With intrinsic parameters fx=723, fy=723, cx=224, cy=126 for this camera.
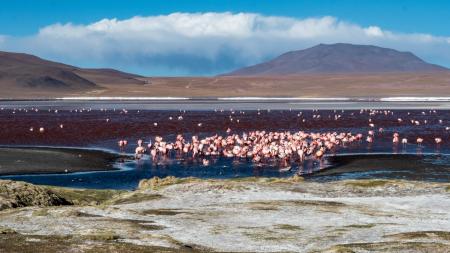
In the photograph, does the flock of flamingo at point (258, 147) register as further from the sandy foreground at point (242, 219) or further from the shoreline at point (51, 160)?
the sandy foreground at point (242, 219)

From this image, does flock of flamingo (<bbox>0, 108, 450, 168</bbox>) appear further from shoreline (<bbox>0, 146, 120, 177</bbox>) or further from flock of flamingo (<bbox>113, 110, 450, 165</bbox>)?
shoreline (<bbox>0, 146, 120, 177</bbox>)

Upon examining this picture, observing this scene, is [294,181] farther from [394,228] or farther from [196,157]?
[196,157]

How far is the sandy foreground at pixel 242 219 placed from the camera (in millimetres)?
20344

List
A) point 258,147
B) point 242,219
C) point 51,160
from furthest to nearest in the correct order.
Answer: point 51,160, point 258,147, point 242,219

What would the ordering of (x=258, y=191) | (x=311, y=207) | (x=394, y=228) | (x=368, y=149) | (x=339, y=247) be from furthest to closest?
(x=368, y=149), (x=258, y=191), (x=311, y=207), (x=394, y=228), (x=339, y=247)

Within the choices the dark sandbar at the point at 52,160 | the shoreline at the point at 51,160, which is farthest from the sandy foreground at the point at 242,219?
the dark sandbar at the point at 52,160

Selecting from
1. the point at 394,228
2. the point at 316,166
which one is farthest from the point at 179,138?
the point at 394,228

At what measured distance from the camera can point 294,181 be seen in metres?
37.0

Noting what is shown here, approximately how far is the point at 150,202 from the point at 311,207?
21.7 feet

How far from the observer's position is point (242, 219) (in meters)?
25.4

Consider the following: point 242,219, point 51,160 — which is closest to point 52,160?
point 51,160

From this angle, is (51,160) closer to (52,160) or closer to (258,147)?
(52,160)

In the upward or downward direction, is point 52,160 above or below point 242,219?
below

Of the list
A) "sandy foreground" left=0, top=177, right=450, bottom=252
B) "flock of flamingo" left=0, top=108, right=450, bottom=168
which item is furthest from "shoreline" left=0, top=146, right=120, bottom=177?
"sandy foreground" left=0, top=177, right=450, bottom=252
